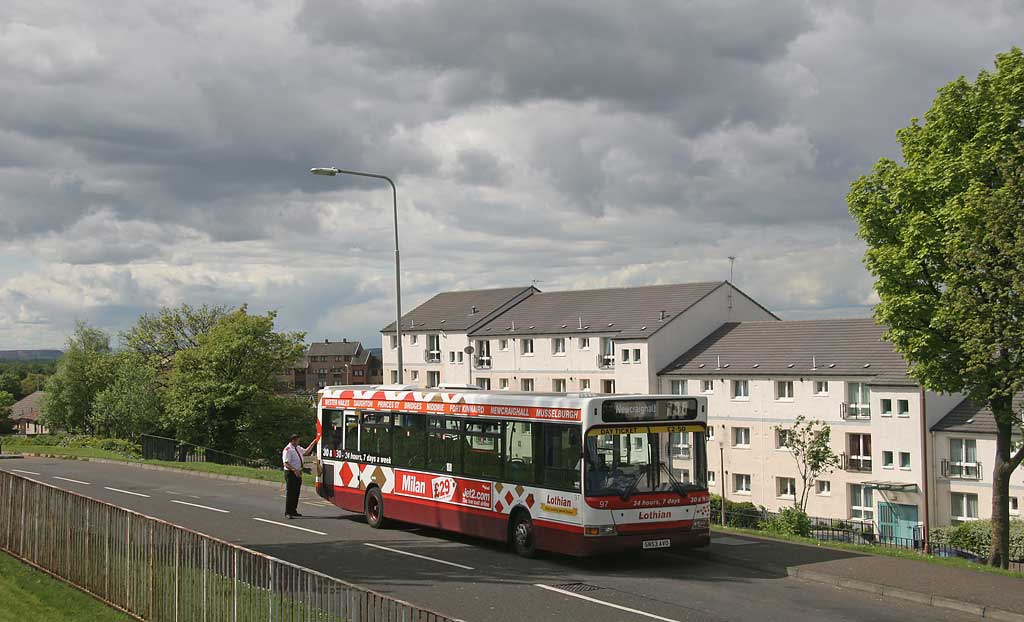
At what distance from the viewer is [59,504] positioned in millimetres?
13195

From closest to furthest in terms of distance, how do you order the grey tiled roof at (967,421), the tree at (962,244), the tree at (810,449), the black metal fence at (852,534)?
the tree at (962,244)
the black metal fence at (852,534)
the tree at (810,449)
the grey tiled roof at (967,421)

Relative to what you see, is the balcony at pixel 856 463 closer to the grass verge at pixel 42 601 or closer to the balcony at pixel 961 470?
the balcony at pixel 961 470

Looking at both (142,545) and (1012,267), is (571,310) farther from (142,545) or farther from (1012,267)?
(142,545)

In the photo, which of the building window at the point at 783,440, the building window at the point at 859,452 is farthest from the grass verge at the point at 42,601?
the building window at the point at 859,452

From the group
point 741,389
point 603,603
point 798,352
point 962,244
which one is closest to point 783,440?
point 741,389

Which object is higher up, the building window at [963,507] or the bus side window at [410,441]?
the bus side window at [410,441]

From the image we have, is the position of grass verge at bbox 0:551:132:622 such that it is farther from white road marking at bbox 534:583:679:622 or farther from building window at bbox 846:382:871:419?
building window at bbox 846:382:871:419

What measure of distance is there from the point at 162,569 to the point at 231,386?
2033 inches

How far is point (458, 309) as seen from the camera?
88.8 m

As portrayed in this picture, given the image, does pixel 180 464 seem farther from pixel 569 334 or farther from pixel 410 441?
pixel 569 334

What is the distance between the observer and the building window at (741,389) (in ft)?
202

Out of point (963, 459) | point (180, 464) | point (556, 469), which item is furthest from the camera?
point (963, 459)

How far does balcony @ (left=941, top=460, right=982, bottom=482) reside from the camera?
160ft

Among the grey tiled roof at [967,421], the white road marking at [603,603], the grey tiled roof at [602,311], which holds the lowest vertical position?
the white road marking at [603,603]
